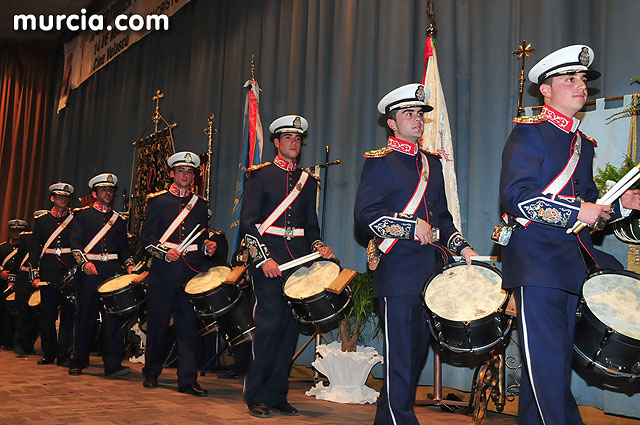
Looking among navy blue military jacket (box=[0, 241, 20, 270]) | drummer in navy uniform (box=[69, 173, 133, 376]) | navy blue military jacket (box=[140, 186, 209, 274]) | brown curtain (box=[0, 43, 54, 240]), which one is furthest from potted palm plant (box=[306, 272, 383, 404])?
brown curtain (box=[0, 43, 54, 240])

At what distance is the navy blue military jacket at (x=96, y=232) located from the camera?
6555 mm

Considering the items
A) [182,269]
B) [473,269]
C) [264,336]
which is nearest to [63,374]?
[182,269]

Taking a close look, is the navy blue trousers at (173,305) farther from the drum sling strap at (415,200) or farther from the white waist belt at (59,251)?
the drum sling strap at (415,200)

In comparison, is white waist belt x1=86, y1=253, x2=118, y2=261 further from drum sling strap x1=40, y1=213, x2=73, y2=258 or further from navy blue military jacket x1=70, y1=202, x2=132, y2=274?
drum sling strap x1=40, y1=213, x2=73, y2=258

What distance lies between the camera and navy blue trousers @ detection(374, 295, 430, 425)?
3.10 meters

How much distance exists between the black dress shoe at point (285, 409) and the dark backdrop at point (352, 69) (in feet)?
5.81

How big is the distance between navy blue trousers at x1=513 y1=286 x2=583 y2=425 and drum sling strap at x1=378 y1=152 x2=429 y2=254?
784 millimetres

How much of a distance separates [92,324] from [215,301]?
2.20 metres

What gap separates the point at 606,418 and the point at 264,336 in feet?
6.96

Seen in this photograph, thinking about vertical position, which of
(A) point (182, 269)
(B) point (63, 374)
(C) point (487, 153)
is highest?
(C) point (487, 153)

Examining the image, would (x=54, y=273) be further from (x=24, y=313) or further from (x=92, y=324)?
(x=24, y=313)

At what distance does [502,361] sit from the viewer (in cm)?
418

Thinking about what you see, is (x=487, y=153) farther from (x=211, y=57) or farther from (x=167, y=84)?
(x=167, y=84)

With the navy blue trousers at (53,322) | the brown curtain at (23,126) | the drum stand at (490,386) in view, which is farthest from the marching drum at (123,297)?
the brown curtain at (23,126)
